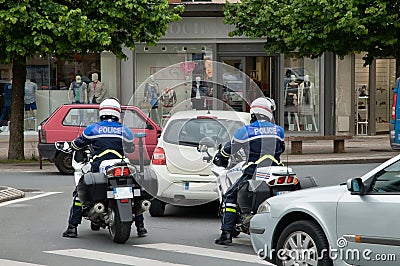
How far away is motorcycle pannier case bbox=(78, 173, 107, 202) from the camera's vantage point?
32.4 ft

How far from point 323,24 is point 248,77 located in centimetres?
662

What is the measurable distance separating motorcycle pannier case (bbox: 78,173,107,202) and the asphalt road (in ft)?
2.02

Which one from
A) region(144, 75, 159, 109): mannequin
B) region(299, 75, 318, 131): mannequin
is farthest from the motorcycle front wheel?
region(299, 75, 318, 131): mannequin

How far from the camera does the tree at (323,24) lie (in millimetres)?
21203

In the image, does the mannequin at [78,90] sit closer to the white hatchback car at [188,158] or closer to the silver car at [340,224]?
the white hatchback car at [188,158]

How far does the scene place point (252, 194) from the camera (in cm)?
952

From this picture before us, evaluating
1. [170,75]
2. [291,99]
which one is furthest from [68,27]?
[291,99]

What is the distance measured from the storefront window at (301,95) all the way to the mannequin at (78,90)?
683 cm

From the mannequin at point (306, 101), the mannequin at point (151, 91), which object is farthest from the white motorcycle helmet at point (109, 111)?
the mannequin at point (306, 101)

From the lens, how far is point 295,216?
26.1 ft

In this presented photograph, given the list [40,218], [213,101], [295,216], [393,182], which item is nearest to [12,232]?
[40,218]

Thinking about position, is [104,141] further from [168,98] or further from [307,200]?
[168,98]

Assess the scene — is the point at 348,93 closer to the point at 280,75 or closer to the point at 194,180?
the point at 280,75

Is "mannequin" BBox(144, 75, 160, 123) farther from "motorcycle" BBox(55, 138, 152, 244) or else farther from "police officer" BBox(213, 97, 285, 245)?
"police officer" BBox(213, 97, 285, 245)
